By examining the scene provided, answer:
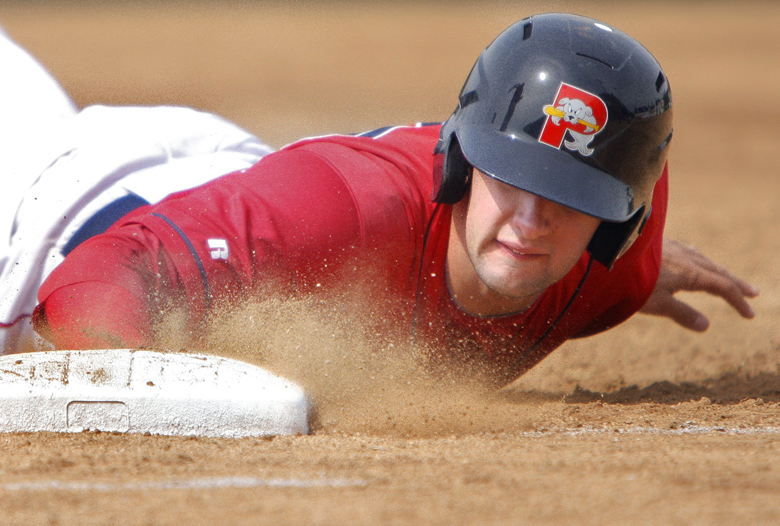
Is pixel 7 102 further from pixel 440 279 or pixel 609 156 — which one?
pixel 609 156

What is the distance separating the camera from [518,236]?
2395 mm

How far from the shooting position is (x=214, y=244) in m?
2.39

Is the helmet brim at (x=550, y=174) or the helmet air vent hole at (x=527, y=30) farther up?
the helmet air vent hole at (x=527, y=30)

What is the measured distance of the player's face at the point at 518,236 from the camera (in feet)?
7.89

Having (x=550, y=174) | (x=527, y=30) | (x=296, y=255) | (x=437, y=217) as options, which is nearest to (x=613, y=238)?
(x=550, y=174)

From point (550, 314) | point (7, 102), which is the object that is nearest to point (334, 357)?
point (550, 314)

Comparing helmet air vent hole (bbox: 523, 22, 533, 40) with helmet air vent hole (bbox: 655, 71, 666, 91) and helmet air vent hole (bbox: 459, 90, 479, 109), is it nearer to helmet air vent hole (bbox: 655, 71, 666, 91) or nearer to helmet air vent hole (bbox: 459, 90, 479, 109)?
helmet air vent hole (bbox: 459, 90, 479, 109)

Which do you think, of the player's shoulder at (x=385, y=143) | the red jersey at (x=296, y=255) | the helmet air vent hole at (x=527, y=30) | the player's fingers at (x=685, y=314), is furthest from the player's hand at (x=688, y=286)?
the helmet air vent hole at (x=527, y=30)

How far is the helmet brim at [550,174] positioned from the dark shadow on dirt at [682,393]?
0.76m

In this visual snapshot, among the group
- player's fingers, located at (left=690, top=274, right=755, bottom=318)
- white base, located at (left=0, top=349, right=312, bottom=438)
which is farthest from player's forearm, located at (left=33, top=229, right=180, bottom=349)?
player's fingers, located at (left=690, top=274, right=755, bottom=318)

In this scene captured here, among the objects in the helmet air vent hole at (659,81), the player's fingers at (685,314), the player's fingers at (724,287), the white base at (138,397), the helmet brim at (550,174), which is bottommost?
the player's fingers at (685,314)

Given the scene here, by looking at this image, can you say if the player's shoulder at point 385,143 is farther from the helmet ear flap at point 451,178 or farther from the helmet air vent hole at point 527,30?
the helmet air vent hole at point 527,30

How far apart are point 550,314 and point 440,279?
43cm

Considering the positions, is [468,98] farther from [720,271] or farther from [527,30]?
[720,271]
